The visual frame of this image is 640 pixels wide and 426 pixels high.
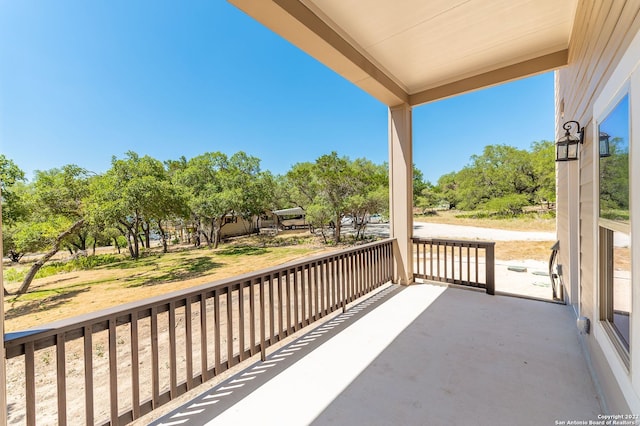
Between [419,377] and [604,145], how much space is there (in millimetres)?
1871

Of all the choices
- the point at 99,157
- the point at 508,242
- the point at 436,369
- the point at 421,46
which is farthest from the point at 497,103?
the point at 99,157

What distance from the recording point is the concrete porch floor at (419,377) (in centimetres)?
157

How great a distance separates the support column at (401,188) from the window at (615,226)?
2.53 m

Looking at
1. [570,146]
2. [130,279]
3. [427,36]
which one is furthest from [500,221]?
[130,279]

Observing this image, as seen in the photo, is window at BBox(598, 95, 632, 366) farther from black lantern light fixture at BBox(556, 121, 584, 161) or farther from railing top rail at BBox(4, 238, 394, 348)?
railing top rail at BBox(4, 238, 394, 348)

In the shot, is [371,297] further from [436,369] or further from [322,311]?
[436,369]

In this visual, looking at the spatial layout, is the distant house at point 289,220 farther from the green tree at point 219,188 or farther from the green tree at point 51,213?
the green tree at point 51,213

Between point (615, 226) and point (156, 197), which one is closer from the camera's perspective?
point (615, 226)

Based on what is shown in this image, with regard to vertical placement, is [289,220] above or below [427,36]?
below

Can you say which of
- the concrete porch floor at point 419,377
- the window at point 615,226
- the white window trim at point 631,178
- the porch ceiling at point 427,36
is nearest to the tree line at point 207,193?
the porch ceiling at point 427,36

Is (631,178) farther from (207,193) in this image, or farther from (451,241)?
(207,193)

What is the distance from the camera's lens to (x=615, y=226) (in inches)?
49.8

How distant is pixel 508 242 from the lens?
908cm

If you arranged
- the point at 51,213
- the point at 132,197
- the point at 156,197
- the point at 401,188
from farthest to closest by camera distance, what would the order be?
the point at 156,197
the point at 132,197
the point at 51,213
the point at 401,188
